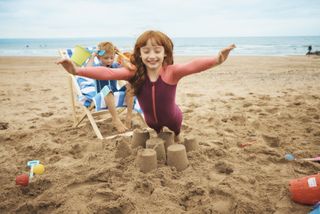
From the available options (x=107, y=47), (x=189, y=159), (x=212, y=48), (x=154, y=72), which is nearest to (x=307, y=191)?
(x=189, y=159)

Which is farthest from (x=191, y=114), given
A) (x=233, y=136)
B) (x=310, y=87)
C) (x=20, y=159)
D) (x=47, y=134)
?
(x=310, y=87)

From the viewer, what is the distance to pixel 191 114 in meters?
4.52

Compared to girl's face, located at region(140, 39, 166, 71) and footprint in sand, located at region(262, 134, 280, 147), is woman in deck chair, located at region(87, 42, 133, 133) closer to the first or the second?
girl's face, located at region(140, 39, 166, 71)

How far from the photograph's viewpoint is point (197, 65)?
2369 millimetres

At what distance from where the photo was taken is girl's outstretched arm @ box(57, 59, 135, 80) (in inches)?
88.0

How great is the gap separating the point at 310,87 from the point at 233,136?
3860 mm

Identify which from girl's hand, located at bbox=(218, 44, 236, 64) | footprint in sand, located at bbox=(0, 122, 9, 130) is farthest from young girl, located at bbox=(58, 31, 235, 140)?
footprint in sand, located at bbox=(0, 122, 9, 130)

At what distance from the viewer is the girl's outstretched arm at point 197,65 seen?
217 cm

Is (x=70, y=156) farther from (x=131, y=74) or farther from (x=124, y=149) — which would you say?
(x=131, y=74)

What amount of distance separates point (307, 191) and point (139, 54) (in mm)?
1805

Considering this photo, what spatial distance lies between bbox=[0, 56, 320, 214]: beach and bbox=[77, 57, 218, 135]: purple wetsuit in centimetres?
39

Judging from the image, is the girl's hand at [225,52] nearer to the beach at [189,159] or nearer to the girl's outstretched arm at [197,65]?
the girl's outstretched arm at [197,65]

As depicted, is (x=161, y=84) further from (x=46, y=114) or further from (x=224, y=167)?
(x=46, y=114)

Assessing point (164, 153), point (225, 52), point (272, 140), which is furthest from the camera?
point (272, 140)
